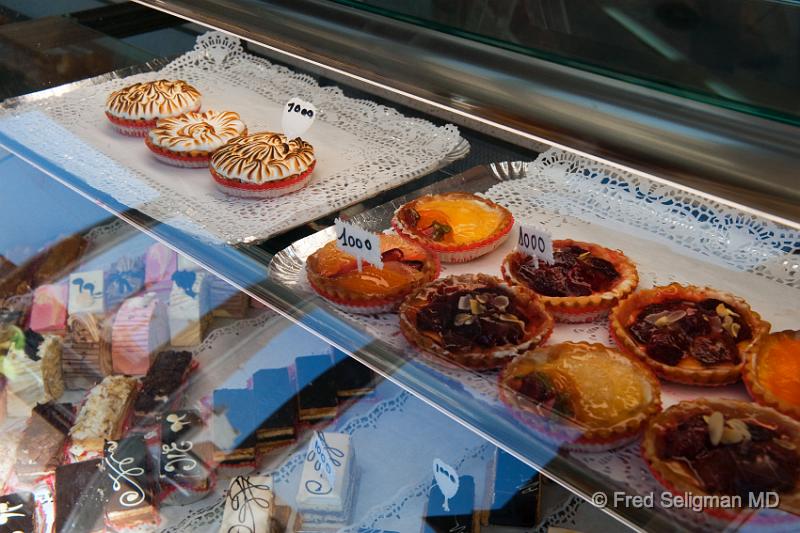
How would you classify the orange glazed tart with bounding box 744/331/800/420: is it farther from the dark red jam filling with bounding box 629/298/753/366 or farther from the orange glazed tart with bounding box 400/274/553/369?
the orange glazed tart with bounding box 400/274/553/369

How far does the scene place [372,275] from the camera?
196cm

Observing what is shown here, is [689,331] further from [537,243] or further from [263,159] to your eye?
[263,159]

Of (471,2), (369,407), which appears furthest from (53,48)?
(471,2)

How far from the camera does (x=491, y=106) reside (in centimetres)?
107

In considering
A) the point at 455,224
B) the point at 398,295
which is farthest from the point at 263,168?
the point at 398,295

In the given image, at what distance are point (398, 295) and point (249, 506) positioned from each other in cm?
61

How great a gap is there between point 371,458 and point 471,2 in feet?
3.75

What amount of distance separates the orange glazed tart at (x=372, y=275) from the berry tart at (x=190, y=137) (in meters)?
0.85

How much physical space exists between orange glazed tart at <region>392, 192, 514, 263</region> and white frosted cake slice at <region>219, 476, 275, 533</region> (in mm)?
739

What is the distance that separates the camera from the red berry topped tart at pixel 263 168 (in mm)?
2492

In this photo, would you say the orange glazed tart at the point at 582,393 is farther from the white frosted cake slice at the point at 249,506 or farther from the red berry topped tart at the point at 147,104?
the red berry topped tart at the point at 147,104

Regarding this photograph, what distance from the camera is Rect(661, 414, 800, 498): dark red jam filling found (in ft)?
3.98

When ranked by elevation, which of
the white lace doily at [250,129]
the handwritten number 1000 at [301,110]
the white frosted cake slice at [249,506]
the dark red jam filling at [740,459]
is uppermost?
the dark red jam filling at [740,459]

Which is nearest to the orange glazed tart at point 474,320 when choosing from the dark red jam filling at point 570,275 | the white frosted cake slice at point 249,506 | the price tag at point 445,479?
the dark red jam filling at point 570,275
